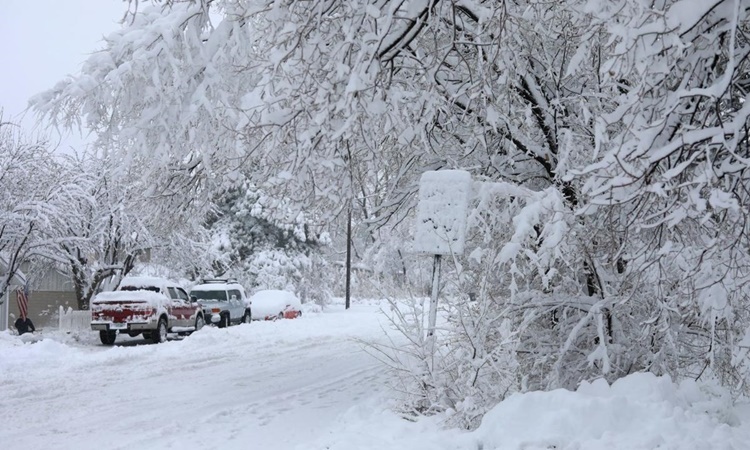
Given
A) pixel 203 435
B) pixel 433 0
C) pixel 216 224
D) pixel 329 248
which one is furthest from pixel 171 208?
pixel 329 248

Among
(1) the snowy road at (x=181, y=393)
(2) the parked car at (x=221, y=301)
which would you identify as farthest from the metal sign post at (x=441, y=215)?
(2) the parked car at (x=221, y=301)

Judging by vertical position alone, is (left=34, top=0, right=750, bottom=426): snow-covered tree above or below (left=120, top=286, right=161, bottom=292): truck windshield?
above

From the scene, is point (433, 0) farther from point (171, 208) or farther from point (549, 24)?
point (171, 208)

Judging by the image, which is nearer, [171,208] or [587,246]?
[587,246]

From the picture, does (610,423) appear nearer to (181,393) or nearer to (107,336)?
(181,393)

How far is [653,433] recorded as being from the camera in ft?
19.0

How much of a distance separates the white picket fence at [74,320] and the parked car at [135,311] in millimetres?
4015

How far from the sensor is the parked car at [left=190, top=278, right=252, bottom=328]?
91.7 ft

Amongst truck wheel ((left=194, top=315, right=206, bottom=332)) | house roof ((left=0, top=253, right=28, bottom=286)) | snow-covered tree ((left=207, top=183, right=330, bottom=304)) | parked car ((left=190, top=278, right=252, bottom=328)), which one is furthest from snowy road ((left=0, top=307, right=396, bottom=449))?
snow-covered tree ((left=207, top=183, right=330, bottom=304))

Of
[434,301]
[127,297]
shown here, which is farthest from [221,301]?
[434,301]

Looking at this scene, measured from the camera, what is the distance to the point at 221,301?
2867 cm

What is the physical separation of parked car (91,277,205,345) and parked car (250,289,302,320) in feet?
36.5

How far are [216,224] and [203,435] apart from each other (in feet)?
124

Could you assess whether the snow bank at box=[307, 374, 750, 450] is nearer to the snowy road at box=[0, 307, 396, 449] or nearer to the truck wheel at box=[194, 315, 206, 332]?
the snowy road at box=[0, 307, 396, 449]
